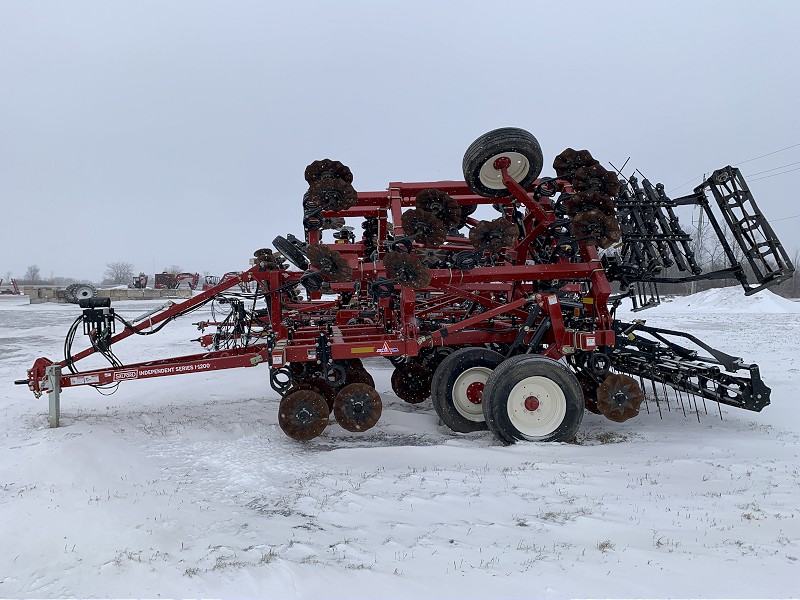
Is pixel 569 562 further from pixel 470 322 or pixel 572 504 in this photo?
pixel 470 322

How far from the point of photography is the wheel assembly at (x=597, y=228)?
20.0 feet

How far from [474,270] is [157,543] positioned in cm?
421

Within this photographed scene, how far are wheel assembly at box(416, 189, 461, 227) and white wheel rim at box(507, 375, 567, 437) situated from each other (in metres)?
2.05

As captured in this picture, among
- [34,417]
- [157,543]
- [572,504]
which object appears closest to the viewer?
[157,543]

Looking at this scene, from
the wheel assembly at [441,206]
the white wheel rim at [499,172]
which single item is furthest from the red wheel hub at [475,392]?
the white wheel rim at [499,172]

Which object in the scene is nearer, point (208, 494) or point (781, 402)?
point (208, 494)

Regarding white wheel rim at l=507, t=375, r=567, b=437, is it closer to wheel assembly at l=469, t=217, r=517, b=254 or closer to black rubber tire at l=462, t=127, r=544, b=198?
wheel assembly at l=469, t=217, r=517, b=254

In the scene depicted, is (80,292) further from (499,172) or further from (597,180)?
(597,180)

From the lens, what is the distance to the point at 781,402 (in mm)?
7352

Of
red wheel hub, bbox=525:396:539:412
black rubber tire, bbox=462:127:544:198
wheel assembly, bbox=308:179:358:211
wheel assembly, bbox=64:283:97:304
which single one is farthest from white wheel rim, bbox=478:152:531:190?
wheel assembly, bbox=64:283:97:304

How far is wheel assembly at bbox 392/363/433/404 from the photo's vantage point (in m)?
8.30

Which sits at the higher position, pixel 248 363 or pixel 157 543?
pixel 248 363

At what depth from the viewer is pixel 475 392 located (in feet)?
22.1

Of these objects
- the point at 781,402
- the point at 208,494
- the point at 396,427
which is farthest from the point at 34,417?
the point at 781,402
